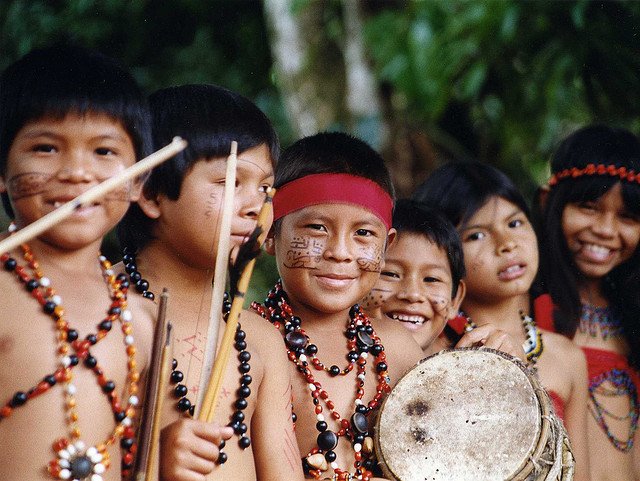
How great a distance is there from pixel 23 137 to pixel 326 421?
1299 mm

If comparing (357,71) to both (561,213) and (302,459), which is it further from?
(302,459)

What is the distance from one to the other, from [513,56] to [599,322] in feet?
6.62

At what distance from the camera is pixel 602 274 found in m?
4.08

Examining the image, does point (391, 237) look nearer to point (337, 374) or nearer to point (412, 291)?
point (412, 291)

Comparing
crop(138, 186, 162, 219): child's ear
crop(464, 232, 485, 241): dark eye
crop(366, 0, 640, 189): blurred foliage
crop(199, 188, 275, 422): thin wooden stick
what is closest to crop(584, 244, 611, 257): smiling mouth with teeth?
crop(464, 232, 485, 241): dark eye

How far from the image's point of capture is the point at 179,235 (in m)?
2.40

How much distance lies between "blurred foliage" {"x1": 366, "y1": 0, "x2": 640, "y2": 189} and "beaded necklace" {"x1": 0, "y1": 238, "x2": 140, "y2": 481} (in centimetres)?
350

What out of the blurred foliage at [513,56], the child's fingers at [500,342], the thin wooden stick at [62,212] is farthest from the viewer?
the blurred foliage at [513,56]

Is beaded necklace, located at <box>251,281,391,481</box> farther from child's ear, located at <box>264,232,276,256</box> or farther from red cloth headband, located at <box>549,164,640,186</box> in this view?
red cloth headband, located at <box>549,164,640,186</box>

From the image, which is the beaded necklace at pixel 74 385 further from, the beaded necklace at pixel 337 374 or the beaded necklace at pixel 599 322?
the beaded necklace at pixel 599 322

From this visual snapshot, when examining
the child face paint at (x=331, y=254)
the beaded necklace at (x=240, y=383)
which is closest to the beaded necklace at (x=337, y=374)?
the child face paint at (x=331, y=254)

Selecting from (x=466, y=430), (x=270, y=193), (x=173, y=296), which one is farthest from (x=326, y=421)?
(x=270, y=193)

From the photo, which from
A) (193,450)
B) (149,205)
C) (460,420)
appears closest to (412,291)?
(460,420)

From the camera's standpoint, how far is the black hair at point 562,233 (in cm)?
400
